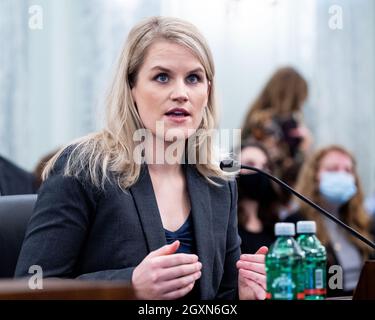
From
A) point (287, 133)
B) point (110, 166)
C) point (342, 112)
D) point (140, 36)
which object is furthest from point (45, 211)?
point (342, 112)

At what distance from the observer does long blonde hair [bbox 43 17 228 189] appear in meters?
2.10

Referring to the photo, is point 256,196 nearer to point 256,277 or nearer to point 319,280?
point 256,277

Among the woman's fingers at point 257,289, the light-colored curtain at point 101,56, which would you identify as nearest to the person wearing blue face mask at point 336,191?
the light-colored curtain at point 101,56

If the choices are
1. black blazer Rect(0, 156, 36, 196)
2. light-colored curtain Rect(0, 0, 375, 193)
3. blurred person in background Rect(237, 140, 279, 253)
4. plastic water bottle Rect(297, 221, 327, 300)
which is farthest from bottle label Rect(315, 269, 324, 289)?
light-colored curtain Rect(0, 0, 375, 193)

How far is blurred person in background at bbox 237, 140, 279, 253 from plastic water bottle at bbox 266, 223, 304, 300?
173 centimetres

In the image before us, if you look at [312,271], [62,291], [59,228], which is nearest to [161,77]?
[59,228]

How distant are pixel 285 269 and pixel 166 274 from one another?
244 mm

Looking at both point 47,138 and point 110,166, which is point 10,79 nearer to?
point 47,138

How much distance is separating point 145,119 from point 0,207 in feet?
1.44

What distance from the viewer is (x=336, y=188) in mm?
3748

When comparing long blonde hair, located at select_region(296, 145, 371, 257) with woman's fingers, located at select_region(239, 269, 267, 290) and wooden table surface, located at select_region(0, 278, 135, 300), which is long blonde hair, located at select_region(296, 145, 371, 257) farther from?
wooden table surface, located at select_region(0, 278, 135, 300)

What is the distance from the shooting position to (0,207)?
221 centimetres

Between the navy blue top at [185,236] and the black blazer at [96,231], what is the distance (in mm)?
19

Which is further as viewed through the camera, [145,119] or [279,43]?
[279,43]
